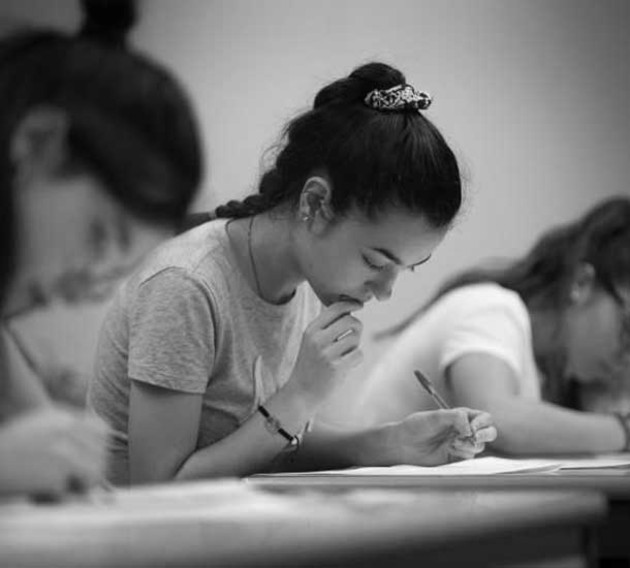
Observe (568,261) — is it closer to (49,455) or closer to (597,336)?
(597,336)

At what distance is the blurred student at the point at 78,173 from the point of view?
4.59 ft

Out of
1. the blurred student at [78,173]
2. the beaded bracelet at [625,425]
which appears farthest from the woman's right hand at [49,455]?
the beaded bracelet at [625,425]

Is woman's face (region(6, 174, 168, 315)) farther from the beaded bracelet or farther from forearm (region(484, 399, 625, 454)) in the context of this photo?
the beaded bracelet

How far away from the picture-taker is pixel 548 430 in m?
2.27

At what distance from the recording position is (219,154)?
5.75ft

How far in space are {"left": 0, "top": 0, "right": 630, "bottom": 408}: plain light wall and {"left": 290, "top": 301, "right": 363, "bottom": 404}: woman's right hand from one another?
0.78 feet

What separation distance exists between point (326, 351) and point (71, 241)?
0.39 metres

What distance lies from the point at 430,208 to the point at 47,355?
556mm

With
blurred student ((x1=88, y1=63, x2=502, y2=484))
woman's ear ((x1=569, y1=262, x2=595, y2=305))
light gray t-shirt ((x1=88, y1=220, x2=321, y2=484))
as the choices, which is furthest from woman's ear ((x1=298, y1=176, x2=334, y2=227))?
woman's ear ((x1=569, y1=262, x2=595, y2=305))

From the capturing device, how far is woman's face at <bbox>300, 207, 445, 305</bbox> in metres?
1.66

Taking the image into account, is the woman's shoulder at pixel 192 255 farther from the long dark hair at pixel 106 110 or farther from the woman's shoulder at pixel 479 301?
the woman's shoulder at pixel 479 301

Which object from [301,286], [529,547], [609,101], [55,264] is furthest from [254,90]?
[609,101]

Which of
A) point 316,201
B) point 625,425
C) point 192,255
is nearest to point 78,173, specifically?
point 192,255

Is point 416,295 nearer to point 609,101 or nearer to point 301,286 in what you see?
point 301,286
